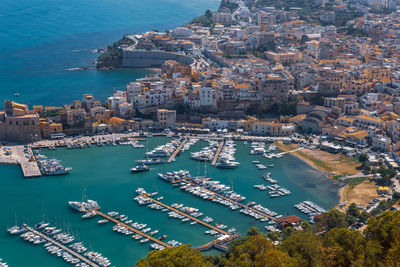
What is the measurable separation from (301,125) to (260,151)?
4878 millimetres

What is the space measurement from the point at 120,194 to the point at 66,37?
46.8 m

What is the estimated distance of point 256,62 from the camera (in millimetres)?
48406

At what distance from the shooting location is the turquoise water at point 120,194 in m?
22.9

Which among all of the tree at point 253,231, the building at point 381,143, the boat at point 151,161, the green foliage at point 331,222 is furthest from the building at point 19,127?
the building at point 381,143

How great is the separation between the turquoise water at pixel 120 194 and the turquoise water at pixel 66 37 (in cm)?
1287

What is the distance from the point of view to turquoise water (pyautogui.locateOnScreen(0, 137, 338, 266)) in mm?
22891

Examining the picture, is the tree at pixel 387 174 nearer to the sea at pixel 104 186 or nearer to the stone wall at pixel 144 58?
the sea at pixel 104 186

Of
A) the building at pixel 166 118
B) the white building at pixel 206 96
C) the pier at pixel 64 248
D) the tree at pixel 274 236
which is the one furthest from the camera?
the white building at pixel 206 96

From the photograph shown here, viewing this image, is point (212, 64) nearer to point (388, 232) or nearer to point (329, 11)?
point (329, 11)

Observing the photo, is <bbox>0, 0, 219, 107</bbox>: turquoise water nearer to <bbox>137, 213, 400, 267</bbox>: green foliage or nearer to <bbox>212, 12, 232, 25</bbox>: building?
<bbox>212, 12, 232, 25</bbox>: building

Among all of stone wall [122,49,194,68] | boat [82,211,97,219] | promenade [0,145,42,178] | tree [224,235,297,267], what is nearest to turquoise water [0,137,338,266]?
boat [82,211,97,219]

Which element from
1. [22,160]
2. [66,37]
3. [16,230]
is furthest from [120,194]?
[66,37]

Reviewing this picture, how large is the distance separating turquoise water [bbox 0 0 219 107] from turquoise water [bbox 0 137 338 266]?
12870 mm

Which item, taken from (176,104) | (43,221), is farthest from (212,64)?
(43,221)
